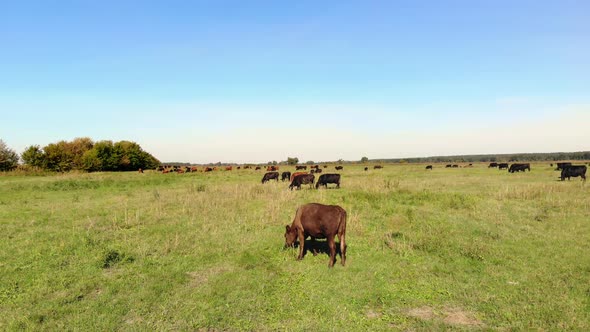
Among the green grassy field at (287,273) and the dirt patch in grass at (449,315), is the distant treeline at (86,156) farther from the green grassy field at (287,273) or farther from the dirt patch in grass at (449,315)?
the dirt patch in grass at (449,315)

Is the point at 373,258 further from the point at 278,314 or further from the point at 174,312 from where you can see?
the point at 174,312

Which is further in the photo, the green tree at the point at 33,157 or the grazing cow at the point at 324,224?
the green tree at the point at 33,157

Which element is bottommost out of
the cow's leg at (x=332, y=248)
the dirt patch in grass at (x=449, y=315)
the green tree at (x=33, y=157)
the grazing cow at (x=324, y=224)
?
the dirt patch in grass at (x=449, y=315)

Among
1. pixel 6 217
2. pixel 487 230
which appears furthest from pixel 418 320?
pixel 6 217

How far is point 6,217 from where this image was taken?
1509 centimetres

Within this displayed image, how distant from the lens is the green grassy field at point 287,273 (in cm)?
614

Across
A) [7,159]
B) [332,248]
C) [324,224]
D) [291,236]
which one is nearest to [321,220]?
[324,224]

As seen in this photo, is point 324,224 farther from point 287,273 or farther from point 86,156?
point 86,156

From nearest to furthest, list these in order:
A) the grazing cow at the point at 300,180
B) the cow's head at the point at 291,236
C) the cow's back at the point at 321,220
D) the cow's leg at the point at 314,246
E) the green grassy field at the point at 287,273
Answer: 1. the green grassy field at the point at 287,273
2. the cow's back at the point at 321,220
3. the cow's leg at the point at 314,246
4. the cow's head at the point at 291,236
5. the grazing cow at the point at 300,180

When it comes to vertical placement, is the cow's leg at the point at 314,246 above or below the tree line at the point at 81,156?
below

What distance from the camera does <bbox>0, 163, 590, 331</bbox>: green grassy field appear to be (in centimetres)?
614

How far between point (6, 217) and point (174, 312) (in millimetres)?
14208

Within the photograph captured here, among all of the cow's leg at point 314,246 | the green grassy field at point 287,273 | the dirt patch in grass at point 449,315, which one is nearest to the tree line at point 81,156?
the green grassy field at point 287,273

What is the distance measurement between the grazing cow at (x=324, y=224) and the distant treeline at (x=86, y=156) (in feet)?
186
